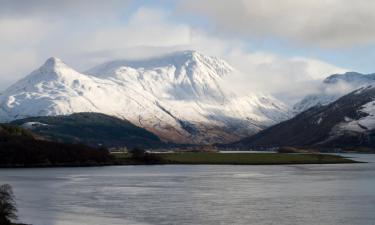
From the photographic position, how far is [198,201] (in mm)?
96875

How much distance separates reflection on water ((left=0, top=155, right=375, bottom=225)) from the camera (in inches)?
3034

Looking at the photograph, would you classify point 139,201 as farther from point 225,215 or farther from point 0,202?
point 0,202

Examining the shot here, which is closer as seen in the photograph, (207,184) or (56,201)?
(56,201)

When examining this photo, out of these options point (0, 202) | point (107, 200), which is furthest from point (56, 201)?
point (0, 202)

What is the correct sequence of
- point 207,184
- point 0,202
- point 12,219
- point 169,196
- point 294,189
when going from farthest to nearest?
point 207,184, point 294,189, point 169,196, point 12,219, point 0,202

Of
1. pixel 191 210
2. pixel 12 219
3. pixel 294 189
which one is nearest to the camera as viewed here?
pixel 12 219

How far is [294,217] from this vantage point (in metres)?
77.9

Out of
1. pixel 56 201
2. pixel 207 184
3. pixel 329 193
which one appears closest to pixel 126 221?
pixel 56 201

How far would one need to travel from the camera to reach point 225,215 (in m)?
80.2

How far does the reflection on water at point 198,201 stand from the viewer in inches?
3034

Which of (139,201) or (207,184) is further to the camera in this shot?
(207,184)

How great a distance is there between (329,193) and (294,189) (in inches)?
369

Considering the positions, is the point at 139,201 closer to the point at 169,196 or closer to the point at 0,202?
the point at 169,196

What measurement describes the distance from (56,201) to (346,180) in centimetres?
6287
